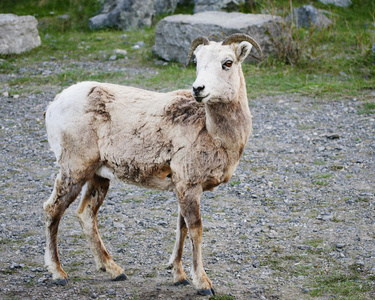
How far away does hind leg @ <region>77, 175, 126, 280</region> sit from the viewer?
5.78m

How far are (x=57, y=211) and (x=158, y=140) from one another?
4.59 ft

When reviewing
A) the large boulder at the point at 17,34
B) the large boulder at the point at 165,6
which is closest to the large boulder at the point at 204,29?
the large boulder at the point at 17,34

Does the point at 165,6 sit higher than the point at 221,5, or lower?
lower

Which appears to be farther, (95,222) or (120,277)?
(95,222)

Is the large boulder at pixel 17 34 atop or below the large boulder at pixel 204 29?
below

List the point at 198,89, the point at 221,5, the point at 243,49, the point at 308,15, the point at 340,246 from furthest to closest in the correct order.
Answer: the point at 221,5, the point at 308,15, the point at 340,246, the point at 243,49, the point at 198,89

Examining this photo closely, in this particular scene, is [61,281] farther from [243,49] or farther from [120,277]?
[243,49]

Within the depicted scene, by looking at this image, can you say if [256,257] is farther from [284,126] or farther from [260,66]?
[260,66]

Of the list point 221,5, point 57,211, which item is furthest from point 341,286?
point 221,5

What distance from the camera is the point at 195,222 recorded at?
533cm

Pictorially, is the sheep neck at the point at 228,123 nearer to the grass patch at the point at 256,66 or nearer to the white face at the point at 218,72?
the white face at the point at 218,72

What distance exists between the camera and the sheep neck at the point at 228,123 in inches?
210

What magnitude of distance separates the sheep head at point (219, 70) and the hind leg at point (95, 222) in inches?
71.4

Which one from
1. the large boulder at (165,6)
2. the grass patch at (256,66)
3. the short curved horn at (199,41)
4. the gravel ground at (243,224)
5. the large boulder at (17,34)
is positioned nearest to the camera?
the short curved horn at (199,41)
